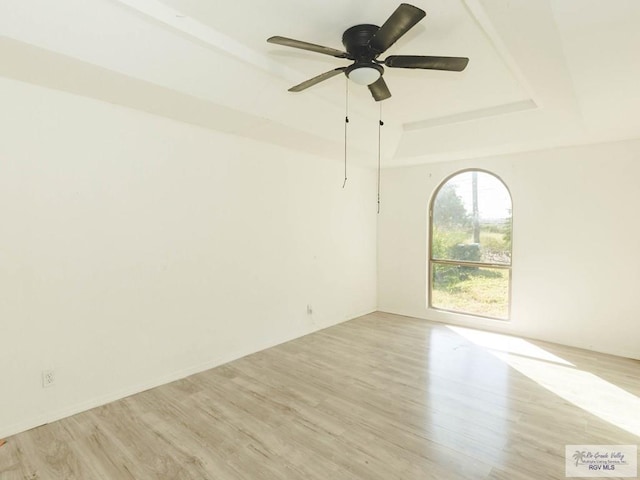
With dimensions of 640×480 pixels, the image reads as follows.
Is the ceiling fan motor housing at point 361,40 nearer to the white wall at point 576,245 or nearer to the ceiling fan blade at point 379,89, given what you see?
the ceiling fan blade at point 379,89

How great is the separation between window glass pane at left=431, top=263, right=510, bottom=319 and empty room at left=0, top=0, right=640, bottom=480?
0.14 feet

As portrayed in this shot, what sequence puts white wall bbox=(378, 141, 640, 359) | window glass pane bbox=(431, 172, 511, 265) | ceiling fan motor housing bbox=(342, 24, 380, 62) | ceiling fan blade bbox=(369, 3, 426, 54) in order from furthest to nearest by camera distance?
window glass pane bbox=(431, 172, 511, 265), white wall bbox=(378, 141, 640, 359), ceiling fan motor housing bbox=(342, 24, 380, 62), ceiling fan blade bbox=(369, 3, 426, 54)

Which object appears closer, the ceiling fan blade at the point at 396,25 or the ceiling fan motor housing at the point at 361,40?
the ceiling fan blade at the point at 396,25

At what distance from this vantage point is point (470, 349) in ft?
13.1

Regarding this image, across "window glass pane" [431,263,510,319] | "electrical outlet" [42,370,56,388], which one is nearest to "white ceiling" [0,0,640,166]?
"window glass pane" [431,263,510,319]

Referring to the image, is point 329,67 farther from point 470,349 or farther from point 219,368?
point 470,349

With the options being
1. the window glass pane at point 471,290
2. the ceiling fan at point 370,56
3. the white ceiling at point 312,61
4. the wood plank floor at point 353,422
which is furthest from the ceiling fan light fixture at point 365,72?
the window glass pane at point 471,290

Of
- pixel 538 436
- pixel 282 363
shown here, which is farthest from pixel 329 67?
pixel 538 436

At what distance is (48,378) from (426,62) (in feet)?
11.0

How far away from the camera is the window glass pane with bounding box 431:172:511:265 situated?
4660 mm

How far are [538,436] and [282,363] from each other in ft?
7.37

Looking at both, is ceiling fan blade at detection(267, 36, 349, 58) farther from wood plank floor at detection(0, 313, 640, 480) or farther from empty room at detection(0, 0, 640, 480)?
wood plank floor at detection(0, 313, 640, 480)

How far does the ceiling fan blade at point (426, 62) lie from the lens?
6.72 feet

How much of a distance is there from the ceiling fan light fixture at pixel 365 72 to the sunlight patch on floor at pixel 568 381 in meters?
2.95
